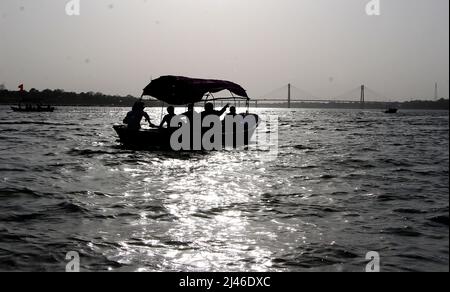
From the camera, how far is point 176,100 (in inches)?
827

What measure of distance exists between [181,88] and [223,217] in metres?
13.5

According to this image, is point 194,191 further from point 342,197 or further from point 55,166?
point 55,166

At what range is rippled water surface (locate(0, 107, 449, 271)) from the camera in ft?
16.6

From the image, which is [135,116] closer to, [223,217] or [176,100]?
[176,100]

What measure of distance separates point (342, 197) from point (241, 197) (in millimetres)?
2170

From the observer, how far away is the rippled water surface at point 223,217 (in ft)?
16.6

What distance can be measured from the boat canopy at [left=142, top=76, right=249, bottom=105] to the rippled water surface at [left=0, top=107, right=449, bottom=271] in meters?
6.89

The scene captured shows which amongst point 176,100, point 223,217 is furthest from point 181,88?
point 223,217

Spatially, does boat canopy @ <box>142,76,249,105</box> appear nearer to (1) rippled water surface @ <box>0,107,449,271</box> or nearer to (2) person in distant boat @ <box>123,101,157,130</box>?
(2) person in distant boat @ <box>123,101,157,130</box>

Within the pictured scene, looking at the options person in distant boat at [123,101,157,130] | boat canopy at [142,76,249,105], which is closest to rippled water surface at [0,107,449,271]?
person in distant boat at [123,101,157,130]

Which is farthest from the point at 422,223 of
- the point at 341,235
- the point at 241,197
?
the point at 241,197

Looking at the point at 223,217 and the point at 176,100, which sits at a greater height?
the point at 176,100

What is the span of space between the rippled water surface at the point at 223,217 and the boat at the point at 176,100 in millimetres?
4538

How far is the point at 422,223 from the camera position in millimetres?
6699
